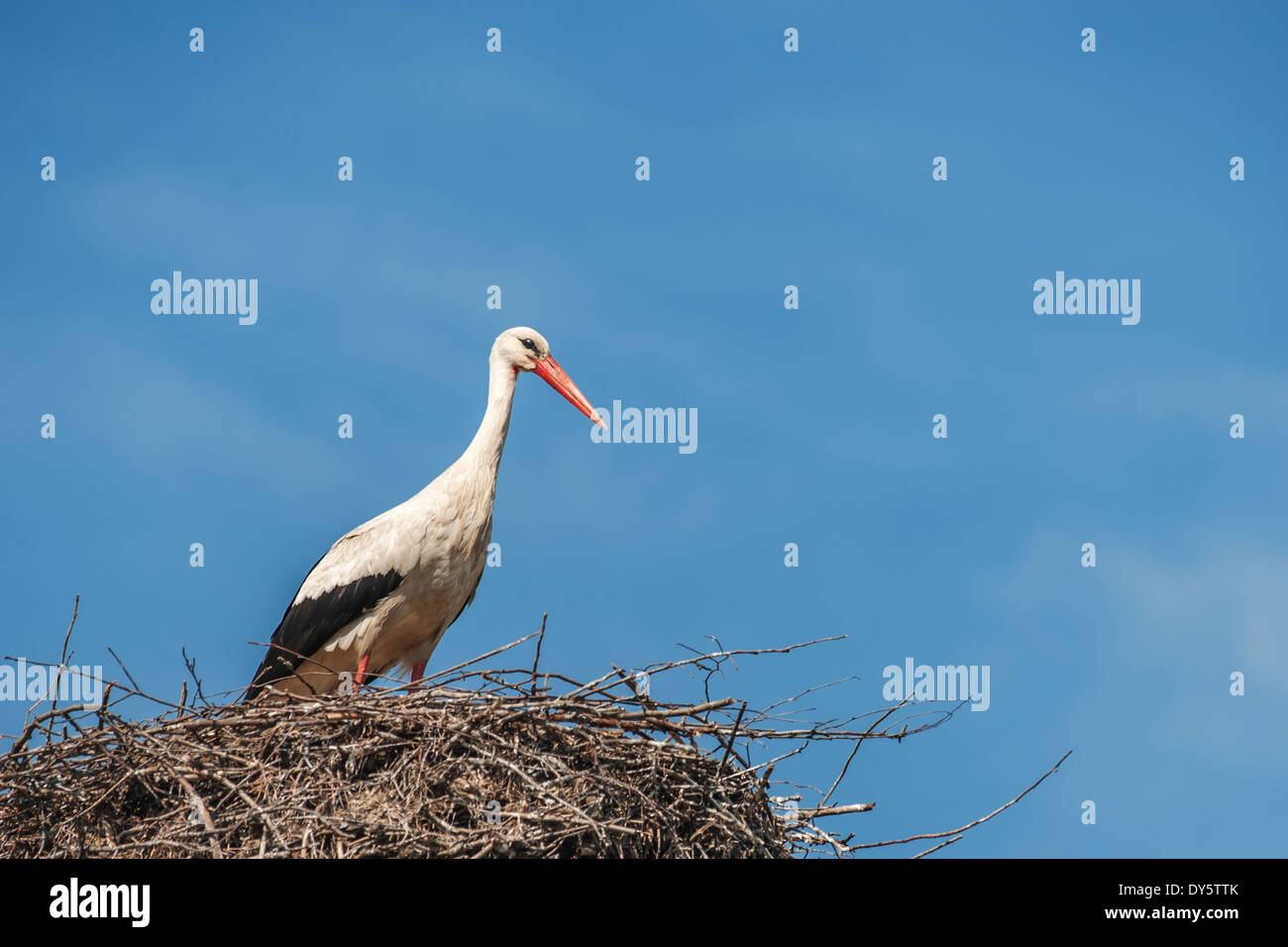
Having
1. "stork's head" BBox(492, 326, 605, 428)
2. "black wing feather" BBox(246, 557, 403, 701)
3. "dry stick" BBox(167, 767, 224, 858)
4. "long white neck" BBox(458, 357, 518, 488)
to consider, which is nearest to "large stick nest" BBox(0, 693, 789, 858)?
"dry stick" BBox(167, 767, 224, 858)

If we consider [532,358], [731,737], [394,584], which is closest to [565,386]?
[532,358]

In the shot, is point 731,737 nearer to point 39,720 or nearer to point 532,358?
point 39,720

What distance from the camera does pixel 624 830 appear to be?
4.76 meters

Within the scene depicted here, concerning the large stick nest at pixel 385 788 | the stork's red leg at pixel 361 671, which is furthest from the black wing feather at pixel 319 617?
the large stick nest at pixel 385 788

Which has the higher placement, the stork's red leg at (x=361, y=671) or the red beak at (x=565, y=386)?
the red beak at (x=565, y=386)

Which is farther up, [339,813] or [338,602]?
[338,602]

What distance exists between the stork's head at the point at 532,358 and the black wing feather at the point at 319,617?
63.5 inches

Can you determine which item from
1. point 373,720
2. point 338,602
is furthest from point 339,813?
point 338,602

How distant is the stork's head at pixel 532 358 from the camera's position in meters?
8.05

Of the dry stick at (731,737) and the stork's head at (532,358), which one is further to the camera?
the stork's head at (532,358)

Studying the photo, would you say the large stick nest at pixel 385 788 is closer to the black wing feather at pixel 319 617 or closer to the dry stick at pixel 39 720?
the dry stick at pixel 39 720

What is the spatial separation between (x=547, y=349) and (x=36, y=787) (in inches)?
151

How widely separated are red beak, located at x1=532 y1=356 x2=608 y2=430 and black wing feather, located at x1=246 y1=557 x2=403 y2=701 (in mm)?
1675
